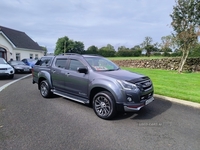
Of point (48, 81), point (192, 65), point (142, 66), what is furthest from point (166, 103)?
point (142, 66)

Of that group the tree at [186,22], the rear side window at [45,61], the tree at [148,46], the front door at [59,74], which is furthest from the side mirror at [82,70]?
the tree at [148,46]

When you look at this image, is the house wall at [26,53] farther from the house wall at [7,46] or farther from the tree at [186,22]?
the tree at [186,22]

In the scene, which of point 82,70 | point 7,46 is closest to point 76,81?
point 82,70

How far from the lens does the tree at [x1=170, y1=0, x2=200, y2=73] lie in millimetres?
12922

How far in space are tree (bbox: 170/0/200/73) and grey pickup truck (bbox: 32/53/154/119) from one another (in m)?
11.4

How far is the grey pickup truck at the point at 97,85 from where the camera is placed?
387cm

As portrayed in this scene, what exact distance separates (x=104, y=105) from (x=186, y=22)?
13509mm

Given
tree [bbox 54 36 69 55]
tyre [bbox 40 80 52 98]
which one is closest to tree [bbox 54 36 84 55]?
tree [bbox 54 36 69 55]

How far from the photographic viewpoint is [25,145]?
2.87 metres

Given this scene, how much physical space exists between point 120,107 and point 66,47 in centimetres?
7267

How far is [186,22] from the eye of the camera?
526 inches

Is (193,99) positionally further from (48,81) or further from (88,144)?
(48,81)

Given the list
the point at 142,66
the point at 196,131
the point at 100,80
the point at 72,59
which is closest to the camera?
the point at 196,131

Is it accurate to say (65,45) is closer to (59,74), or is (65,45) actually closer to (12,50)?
(12,50)
